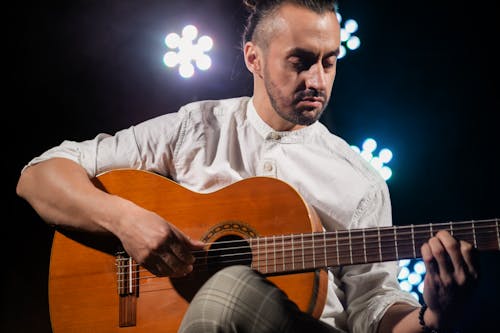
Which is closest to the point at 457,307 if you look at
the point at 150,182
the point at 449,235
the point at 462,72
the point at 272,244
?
the point at 449,235

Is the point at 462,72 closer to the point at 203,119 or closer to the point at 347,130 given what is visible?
the point at 347,130

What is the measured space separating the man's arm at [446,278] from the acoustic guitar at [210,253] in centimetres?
6

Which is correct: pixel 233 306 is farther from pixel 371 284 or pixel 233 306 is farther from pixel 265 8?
pixel 265 8

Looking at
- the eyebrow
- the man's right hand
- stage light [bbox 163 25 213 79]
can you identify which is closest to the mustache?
the eyebrow

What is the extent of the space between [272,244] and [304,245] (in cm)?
11

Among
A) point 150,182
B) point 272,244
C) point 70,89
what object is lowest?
point 272,244

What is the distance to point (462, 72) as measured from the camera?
267 cm

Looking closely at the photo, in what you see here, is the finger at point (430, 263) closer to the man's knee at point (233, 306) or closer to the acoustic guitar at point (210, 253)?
the acoustic guitar at point (210, 253)

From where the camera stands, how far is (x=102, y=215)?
5.56 ft

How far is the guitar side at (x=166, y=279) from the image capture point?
161 cm

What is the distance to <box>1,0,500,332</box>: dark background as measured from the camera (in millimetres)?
2453

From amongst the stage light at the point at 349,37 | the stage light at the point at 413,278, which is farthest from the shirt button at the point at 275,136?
the stage light at the point at 413,278

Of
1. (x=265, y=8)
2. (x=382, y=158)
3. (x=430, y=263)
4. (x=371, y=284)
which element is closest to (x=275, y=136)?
(x=265, y=8)

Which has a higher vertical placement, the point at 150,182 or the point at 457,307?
the point at 150,182
